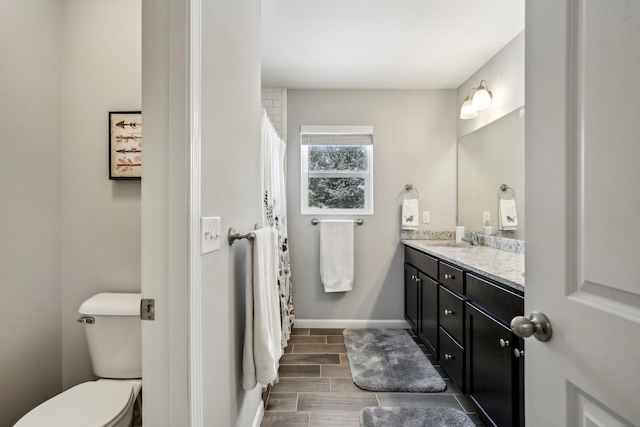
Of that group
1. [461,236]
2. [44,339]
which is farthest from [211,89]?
[461,236]

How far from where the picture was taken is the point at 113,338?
4.94 ft

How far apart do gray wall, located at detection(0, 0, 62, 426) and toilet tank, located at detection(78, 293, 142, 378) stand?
29 cm

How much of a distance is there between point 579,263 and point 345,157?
107 inches

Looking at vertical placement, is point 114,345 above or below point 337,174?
below

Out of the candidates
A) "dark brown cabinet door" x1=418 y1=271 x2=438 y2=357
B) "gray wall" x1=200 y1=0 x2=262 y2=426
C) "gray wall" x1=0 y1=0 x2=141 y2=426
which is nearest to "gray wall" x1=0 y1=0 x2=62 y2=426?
"gray wall" x1=0 y1=0 x2=141 y2=426

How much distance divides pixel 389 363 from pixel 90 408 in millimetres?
1868

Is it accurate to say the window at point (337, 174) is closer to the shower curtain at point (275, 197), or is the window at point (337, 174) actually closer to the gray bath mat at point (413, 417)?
the shower curtain at point (275, 197)

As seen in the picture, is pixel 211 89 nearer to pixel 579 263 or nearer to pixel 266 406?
pixel 579 263

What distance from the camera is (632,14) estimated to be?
0.46 metres

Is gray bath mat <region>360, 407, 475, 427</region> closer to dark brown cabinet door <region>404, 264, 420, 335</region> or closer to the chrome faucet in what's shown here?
dark brown cabinet door <region>404, 264, 420, 335</region>

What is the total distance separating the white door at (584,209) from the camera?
472mm

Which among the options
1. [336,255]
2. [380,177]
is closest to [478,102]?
[380,177]

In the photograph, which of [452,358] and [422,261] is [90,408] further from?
[422,261]

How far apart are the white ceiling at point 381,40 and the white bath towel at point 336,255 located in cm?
142
